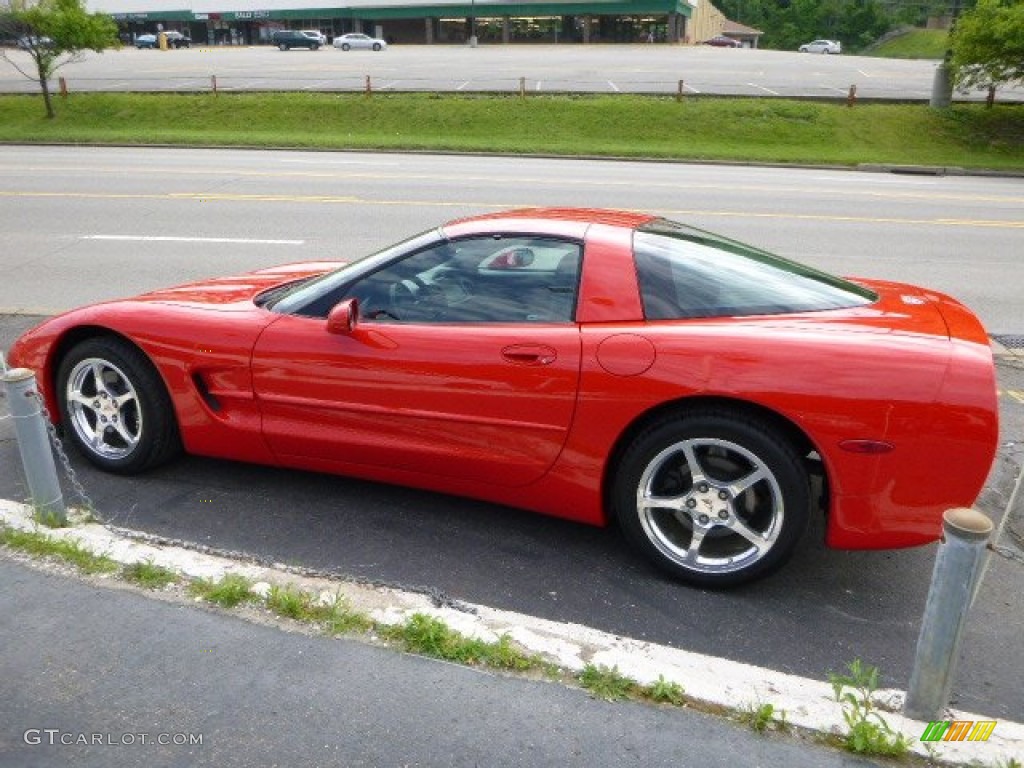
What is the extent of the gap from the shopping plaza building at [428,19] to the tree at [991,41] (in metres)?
44.2

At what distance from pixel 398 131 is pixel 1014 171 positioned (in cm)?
1517

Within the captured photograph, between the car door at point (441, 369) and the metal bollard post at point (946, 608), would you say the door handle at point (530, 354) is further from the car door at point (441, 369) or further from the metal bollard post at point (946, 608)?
the metal bollard post at point (946, 608)

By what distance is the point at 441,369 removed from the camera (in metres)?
3.76

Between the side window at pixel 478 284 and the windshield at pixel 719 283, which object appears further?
the side window at pixel 478 284

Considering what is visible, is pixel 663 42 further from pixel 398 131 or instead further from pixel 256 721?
pixel 256 721

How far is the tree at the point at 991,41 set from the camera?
21438 mm

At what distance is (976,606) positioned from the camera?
3.47 m

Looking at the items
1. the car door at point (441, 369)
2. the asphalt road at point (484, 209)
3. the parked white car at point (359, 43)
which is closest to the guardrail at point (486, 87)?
the asphalt road at point (484, 209)

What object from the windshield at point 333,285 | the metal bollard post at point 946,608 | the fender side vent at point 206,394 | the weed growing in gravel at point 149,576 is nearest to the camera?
the metal bollard post at point 946,608

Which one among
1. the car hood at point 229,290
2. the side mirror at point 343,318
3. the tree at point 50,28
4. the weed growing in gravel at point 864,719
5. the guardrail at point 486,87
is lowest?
the guardrail at point 486,87

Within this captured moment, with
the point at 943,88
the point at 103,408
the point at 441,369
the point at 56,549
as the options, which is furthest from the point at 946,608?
the point at 943,88

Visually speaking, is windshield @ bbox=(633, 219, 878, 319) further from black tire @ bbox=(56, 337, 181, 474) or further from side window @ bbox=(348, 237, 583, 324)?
black tire @ bbox=(56, 337, 181, 474)

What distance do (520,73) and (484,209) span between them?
24913 millimetres

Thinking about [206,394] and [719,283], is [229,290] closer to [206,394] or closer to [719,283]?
[206,394]
